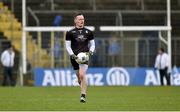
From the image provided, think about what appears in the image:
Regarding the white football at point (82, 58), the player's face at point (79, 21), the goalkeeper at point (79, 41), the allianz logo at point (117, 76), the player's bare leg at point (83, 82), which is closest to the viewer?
the player's bare leg at point (83, 82)

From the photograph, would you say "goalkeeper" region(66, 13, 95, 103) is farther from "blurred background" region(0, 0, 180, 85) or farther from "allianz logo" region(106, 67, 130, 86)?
"blurred background" region(0, 0, 180, 85)

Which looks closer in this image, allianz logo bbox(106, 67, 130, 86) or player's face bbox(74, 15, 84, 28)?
player's face bbox(74, 15, 84, 28)

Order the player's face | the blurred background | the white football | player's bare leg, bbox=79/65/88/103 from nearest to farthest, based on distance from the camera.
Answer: player's bare leg, bbox=79/65/88/103, the player's face, the white football, the blurred background

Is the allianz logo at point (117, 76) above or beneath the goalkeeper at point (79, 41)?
beneath

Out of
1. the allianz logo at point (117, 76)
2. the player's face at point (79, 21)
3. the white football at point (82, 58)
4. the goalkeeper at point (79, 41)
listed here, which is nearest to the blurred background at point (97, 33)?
the allianz logo at point (117, 76)

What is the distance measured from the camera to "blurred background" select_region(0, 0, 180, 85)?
35.1 m

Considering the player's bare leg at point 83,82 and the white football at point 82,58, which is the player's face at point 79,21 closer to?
the white football at point 82,58

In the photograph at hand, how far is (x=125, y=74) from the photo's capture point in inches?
1361

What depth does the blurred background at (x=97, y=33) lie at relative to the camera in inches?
1382

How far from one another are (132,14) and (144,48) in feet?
14.6

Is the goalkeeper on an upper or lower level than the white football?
upper

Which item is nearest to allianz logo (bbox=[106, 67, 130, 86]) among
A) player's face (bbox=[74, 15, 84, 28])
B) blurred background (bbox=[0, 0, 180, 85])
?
blurred background (bbox=[0, 0, 180, 85])

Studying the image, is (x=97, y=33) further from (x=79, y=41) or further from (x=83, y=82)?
(x=83, y=82)

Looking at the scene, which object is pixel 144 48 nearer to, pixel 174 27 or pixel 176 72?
pixel 176 72
